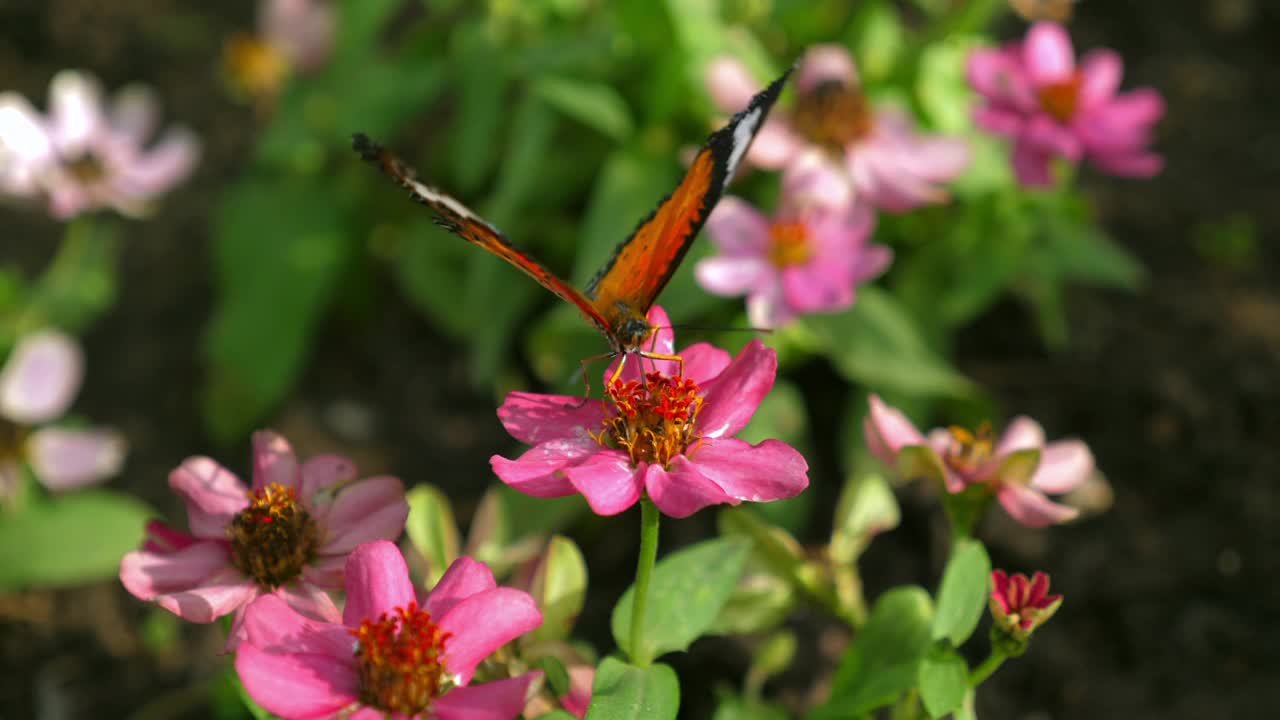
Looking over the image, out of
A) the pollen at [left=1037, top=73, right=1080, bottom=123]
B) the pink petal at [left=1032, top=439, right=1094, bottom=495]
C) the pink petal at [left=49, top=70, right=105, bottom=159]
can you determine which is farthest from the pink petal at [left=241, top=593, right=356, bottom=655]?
the pink petal at [left=49, top=70, right=105, bottom=159]

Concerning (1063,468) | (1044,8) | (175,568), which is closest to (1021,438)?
(1063,468)

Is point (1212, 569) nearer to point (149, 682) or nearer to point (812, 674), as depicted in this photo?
point (812, 674)

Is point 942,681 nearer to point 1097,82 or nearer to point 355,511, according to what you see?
point 355,511

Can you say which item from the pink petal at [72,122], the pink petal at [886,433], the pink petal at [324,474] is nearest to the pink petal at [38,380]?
the pink petal at [72,122]

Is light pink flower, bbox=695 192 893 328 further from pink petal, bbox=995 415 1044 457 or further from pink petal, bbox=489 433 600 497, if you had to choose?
pink petal, bbox=489 433 600 497

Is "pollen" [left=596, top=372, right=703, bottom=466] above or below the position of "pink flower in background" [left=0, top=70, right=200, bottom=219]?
above

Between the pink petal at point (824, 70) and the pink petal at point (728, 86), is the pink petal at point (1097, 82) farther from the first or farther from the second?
the pink petal at point (728, 86)

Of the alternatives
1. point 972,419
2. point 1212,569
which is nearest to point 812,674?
point 972,419
